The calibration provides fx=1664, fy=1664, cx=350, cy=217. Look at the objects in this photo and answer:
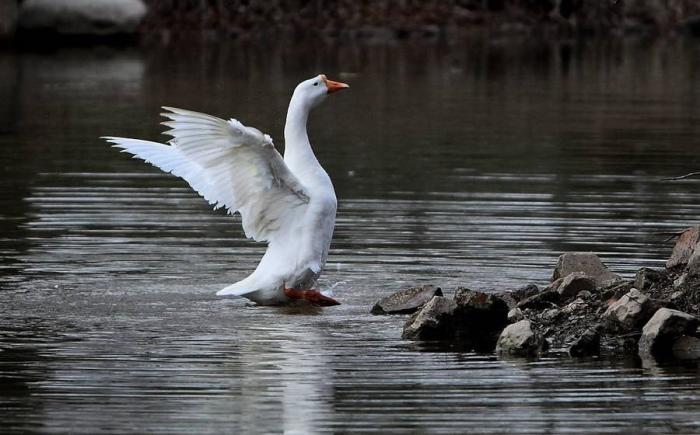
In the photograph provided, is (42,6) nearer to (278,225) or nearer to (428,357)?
(278,225)

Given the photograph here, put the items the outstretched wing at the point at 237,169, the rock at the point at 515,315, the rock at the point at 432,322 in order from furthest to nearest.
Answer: the outstretched wing at the point at 237,169, the rock at the point at 515,315, the rock at the point at 432,322

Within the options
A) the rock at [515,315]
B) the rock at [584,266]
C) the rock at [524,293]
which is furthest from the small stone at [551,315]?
the rock at [584,266]

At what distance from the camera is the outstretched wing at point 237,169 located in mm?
11211

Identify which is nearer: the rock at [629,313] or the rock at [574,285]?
the rock at [629,313]

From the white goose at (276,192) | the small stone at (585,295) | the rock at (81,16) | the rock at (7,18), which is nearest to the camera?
the small stone at (585,295)

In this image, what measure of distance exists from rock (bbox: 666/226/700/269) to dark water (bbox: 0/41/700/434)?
131 cm

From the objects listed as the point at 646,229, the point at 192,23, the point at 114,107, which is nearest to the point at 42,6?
the point at 192,23

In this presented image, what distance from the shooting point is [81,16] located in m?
39.2

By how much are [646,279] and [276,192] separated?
106 inches

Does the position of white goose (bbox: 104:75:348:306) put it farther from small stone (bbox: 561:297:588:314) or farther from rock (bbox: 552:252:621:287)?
small stone (bbox: 561:297:588:314)

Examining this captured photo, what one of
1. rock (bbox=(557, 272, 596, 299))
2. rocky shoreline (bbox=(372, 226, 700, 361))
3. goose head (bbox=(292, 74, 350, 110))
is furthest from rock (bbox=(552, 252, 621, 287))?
goose head (bbox=(292, 74, 350, 110))

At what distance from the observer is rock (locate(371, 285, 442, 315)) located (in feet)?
35.3

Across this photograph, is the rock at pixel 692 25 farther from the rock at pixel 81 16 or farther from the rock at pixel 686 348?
the rock at pixel 686 348

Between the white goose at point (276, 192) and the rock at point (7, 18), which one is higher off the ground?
the white goose at point (276, 192)
